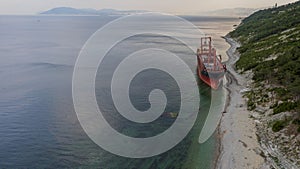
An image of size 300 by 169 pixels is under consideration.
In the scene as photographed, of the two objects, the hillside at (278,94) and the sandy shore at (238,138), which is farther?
the hillside at (278,94)

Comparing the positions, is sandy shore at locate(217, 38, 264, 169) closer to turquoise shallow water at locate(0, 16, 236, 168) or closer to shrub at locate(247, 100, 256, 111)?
shrub at locate(247, 100, 256, 111)

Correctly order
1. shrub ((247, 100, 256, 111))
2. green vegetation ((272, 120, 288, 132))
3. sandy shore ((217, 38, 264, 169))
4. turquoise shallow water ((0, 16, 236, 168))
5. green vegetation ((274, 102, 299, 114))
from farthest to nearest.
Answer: shrub ((247, 100, 256, 111)) → green vegetation ((274, 102, 299, 114)) → green vegetation ((272, 120, 288, 132)) → turquoise shallow water ((0, 16, 236, 168)) → sandy shore ((217, 38, 264, 169))

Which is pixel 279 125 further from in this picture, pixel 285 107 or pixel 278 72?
pixel 278 72

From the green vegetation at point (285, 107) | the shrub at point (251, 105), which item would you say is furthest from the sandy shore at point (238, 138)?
the green vegetation at point (285, 107)


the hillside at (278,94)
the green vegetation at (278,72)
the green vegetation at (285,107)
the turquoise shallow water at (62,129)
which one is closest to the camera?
the turquoise shallow water at (62,129)

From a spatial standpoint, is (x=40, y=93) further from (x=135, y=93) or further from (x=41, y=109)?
(x=135, y=93)

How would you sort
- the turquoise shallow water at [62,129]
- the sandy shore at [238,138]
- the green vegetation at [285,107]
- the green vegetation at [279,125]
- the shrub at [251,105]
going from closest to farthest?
the sandy shore at [238,138], the turquoise shallow water at [62,129], the green vegetation at [279,125], the green vegetation at [285,107], the shrub at [251,105]

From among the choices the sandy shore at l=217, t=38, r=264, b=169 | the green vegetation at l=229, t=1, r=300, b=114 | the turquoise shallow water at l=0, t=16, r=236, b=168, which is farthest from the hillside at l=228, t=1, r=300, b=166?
the turquoise shallow water at l=0, t=16, r=236, b=168

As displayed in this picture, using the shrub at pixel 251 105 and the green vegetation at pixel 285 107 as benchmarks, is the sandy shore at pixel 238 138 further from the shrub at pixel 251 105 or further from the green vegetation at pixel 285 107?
the green vegetation at pixel 285 107

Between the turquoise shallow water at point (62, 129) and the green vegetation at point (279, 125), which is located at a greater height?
the green vegetation at point (279, 125)
